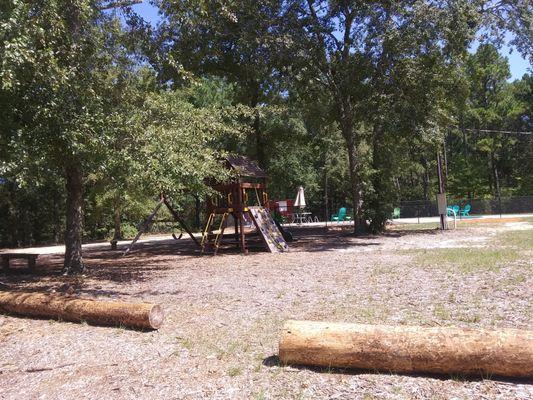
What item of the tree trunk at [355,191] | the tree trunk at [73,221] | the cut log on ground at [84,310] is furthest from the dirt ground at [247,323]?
the tree trunk at [355,191]

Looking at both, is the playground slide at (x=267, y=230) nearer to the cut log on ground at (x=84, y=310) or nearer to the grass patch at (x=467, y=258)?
the grass patch at (x=467, y=258)

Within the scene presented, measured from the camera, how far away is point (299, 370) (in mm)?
4648

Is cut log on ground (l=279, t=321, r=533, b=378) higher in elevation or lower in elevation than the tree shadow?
higher

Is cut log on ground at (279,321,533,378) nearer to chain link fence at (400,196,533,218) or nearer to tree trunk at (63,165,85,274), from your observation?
tree trunk at (63,165,85,274)

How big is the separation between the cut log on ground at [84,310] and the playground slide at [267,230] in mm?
8432

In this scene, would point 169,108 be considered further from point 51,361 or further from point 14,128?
point 51,361

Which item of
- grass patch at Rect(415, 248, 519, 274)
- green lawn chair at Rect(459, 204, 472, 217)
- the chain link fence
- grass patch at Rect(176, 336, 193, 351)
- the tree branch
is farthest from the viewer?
the chain link fence

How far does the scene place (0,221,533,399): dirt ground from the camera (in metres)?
4.33

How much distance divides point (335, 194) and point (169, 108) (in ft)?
119

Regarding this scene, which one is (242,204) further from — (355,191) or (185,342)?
(185,342)

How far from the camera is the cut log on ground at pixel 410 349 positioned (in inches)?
161

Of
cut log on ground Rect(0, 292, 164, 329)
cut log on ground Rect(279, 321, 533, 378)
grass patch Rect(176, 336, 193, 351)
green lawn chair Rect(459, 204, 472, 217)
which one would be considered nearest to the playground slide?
cut log on ground Rect(0, 292, 164, 329)

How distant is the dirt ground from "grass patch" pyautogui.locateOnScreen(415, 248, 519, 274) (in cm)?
6

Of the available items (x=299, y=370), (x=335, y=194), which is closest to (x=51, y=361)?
(x=299, y=370)
